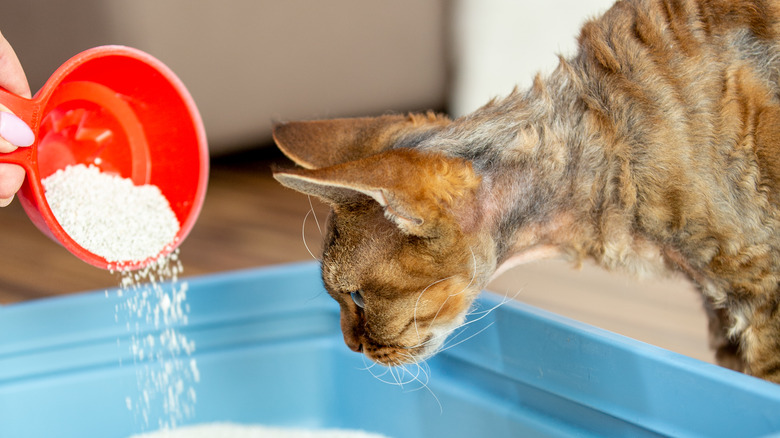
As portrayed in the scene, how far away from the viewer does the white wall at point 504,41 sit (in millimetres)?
2734

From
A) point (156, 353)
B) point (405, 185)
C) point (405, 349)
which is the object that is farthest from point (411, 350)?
point (156, 353)

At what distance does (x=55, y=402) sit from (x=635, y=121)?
124 cm

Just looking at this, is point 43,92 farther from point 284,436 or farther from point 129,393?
point 284,436

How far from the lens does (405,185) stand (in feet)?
3.39

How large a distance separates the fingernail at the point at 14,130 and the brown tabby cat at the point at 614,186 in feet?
1.49

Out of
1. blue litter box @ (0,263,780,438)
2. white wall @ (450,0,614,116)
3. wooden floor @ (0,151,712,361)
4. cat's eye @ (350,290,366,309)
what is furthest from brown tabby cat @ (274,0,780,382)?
white wall @ (450,0,614,116)

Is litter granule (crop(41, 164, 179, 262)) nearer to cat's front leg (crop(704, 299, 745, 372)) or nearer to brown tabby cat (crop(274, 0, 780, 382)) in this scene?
brown tabby cat (crop(274, 0, 780, 382))

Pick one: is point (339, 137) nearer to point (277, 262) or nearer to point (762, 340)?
point (762, 340)

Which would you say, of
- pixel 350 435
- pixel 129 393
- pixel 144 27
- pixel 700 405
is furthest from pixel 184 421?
pixel 144 27

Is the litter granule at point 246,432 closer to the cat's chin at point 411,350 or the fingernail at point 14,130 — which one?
the cat's chin at point 411,350

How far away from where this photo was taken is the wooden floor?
1941 mm

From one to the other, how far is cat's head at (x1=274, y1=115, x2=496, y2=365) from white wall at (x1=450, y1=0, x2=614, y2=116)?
1.56 m

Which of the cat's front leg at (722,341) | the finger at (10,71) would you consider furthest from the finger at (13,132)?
the cat's front leg at (722,341)

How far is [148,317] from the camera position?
1.60m
